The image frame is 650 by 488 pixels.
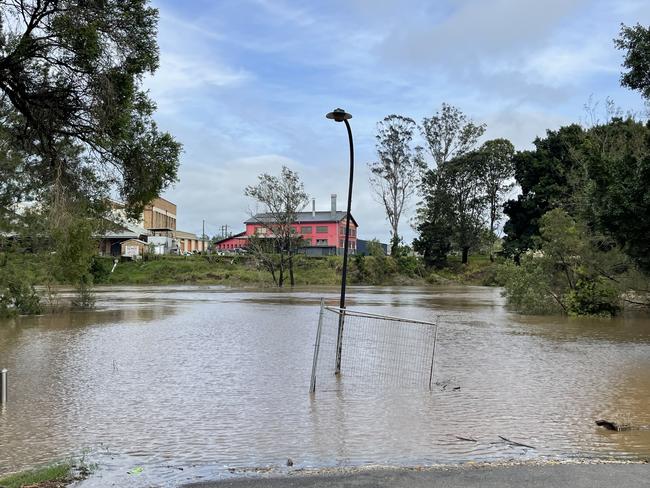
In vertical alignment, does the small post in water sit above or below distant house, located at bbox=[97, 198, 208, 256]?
below

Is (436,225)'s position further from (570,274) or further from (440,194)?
(570,274)

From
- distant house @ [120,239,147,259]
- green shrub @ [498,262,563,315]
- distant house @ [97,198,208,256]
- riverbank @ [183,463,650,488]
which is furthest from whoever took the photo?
distant house @ [97,198,208,256]

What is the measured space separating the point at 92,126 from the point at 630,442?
914 cm

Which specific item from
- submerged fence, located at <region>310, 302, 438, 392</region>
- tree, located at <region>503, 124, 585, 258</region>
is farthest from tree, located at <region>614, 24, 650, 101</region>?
tree, located at <region>503, 124, 585, 258</region>

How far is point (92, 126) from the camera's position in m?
10.5

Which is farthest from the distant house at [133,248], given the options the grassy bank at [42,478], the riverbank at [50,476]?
the grassy bank at [42,478]

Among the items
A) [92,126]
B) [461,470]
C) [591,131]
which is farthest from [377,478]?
[591,131]

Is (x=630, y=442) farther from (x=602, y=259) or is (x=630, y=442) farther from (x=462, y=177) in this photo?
(x=462, y=177)

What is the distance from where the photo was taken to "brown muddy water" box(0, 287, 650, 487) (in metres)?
7.40

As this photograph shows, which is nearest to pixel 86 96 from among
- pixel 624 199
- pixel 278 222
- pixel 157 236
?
pixel 624 199

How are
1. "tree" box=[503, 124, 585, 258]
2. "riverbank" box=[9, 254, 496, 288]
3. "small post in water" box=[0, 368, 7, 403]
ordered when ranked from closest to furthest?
"small post in water" box=[0, 368, 7, 403], "tree" box=[503, 124, 585, 258], "riverbank" box=[9, 254, 496, 288]

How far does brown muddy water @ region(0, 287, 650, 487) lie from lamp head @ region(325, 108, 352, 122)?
5094 millimetres

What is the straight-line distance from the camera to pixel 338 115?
39.8ft

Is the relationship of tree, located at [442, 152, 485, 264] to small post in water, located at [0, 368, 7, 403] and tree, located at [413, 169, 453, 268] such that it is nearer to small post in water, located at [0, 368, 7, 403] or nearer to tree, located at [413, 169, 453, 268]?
tree, located at [413, 169, 453, 268]
